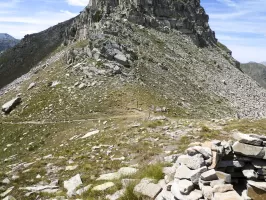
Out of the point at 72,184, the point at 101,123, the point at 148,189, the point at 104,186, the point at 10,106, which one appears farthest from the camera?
the point at 10,106

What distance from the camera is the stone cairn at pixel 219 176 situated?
11711 mm

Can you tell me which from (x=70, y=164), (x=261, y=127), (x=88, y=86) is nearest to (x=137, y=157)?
(x=70, y=164)

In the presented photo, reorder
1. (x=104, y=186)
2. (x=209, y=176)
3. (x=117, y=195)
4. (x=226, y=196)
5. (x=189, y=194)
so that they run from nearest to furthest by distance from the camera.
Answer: (x=226, y=196) → (x=189, y=194) → (x=209, y=176) → (x=117, y=195) → (x=104, y=186)

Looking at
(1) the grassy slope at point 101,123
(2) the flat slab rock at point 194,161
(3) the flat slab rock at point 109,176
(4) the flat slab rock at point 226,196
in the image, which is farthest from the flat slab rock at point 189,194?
(3) the flat slab rock at point 109,176

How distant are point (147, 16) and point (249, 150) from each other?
7662cm

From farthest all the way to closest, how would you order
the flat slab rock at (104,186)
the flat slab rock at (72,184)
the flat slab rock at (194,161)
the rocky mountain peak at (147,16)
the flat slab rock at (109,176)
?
the rocky mountain peak at (147,16) < the flat slab rock at (109,176) < the flat slab rock at (72,184) < the flat slab rock at (104,186) < the flat slab rock at (194,161)

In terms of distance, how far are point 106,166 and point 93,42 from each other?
4398 centimetres

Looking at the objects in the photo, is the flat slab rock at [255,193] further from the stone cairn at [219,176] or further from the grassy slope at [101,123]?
the grassy slope at [101,123]

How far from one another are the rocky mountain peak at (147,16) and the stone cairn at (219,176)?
63.2 m

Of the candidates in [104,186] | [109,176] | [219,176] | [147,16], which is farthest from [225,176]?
[147,16]

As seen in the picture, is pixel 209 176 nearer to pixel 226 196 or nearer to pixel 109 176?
pixel 226 196

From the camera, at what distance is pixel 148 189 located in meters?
13.8

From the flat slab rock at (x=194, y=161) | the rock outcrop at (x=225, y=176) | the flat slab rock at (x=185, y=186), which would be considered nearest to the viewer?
the rock outcrop at (x=225, y=176)

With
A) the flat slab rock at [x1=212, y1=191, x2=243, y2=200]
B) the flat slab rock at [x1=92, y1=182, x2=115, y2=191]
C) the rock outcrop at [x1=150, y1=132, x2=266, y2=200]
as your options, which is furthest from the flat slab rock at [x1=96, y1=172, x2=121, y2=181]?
the flat slab rock at [x1=212, y1=191, x2=243, y2=200]
